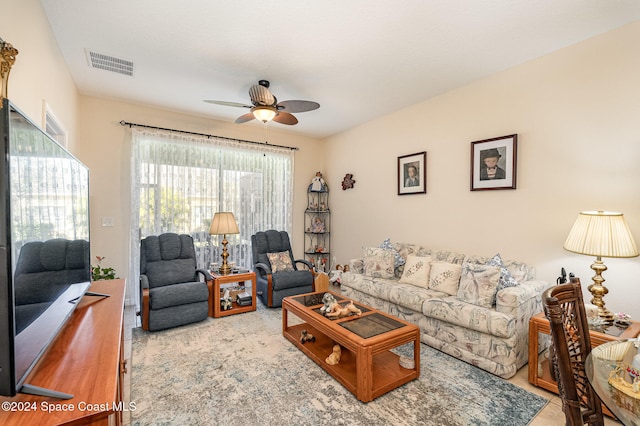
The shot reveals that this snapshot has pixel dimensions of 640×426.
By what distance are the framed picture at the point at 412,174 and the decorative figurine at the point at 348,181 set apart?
104cm

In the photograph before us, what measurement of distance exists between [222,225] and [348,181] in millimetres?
2323

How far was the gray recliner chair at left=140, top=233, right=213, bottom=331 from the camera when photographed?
10.2ft

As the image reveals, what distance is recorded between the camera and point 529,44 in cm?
253

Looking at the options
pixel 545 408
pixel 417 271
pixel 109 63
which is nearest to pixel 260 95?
pixel 109 63

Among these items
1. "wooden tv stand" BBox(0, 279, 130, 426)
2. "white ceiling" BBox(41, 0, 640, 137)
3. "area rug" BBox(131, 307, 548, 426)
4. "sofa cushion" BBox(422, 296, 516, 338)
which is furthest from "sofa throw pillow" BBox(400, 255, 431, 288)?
"wooden tv stand" BBox(0, 279, 130, 426)

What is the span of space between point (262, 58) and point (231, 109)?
1.52 m

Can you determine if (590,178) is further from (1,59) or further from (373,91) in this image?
(1,59)

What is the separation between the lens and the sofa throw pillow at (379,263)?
12.0 ft

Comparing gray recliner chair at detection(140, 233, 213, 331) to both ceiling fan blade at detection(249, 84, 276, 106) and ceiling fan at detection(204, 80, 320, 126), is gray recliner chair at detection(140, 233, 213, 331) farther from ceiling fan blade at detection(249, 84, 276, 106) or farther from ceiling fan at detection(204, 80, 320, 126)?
ceiling fan blade at detection(249, 84, 276, 106)

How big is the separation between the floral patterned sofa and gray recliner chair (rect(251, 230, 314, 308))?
0.80 m

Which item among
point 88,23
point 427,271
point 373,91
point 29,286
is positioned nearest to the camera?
point 29,286

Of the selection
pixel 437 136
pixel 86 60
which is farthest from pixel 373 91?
pixel 86 60

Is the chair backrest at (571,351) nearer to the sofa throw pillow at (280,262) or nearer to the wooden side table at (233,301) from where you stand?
the wooden side table at (233,301)

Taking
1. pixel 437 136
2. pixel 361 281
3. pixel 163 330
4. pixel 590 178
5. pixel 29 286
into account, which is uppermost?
pixel 437 136
